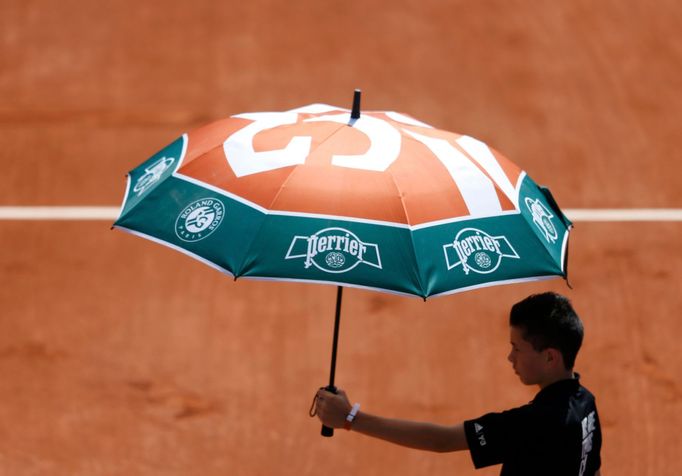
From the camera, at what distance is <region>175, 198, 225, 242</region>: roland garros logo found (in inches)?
151

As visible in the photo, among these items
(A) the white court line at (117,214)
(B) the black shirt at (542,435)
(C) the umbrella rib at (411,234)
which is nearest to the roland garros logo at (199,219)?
(C) the umbrella rib at (411,234)

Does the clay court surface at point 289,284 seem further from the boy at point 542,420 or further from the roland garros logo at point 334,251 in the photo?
the roland garros logo at point 334,251

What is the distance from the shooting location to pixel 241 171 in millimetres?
4012

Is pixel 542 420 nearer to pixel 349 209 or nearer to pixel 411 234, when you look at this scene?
pixel 411 234

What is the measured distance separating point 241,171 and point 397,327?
3.42m

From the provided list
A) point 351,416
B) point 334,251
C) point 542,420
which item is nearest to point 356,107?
point 334,251

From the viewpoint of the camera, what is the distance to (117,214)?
8.16 m

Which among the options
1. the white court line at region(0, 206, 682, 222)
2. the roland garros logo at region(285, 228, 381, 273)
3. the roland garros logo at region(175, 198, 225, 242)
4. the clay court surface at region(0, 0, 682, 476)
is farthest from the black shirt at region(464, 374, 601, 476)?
the white court line at region(0, 206, 682, 222)

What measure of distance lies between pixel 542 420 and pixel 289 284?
4.32 meters

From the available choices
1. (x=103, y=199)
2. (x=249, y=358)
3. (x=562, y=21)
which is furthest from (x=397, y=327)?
(x=562, y=21)

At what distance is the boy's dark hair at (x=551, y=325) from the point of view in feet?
11.7

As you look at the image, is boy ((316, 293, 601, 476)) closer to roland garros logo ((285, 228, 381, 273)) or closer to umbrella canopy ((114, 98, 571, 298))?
umbrella canopy ((114, 98, 571, 298))

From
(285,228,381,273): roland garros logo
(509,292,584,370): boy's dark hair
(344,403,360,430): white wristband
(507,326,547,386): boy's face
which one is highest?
(285,228,381,273): roland garros logo

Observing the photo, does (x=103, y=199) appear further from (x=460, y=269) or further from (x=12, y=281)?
(x=460, y=269)
